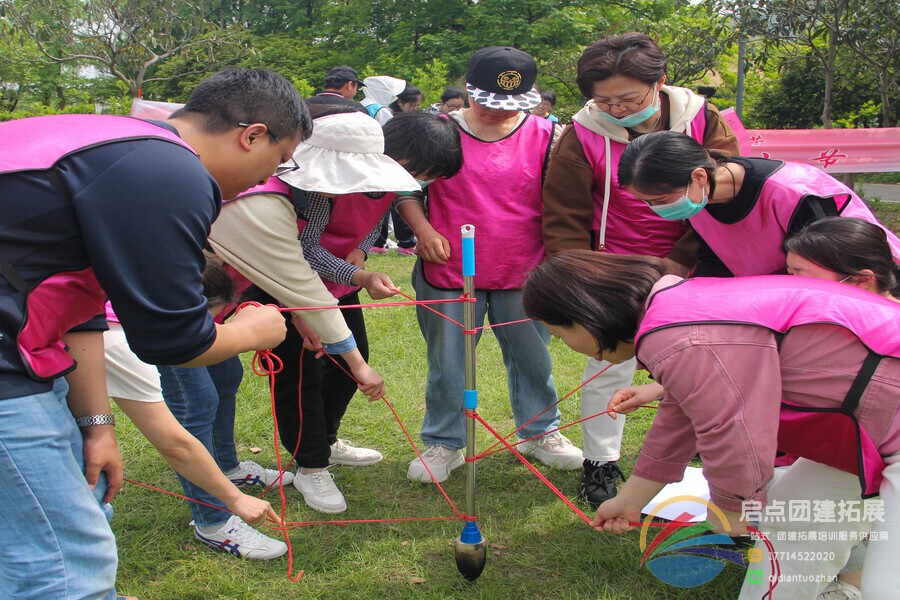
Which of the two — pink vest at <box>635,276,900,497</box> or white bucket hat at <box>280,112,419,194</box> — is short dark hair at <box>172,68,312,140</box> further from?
pink vest at <box>635,276,900,497</box>

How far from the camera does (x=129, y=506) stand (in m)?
3.22

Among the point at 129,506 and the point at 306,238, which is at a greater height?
the point at 306,238

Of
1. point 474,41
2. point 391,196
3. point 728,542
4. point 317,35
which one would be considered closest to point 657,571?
point 728,542

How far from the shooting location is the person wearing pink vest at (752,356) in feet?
5.54

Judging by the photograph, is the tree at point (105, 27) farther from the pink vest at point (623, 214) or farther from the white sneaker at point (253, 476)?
the pink vest at point (623, 214)

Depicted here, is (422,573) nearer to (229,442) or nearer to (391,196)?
(229,442)

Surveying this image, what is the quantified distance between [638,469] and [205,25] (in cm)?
1804

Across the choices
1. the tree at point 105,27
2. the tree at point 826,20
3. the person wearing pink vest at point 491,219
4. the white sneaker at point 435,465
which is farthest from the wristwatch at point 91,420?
the tree at point 105,27

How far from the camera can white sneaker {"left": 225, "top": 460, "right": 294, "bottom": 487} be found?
11.0ft

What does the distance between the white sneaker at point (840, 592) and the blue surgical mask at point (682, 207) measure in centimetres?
124

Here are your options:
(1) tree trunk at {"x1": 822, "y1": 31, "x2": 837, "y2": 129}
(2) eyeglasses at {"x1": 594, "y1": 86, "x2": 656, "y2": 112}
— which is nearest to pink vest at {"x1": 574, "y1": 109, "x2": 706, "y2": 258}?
(2) eyeglasses at {"x1": 594, "y1": 86, "x2": 656, "y2": 112}

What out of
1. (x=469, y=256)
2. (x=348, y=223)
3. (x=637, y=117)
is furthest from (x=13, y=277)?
(x=637, y=117)

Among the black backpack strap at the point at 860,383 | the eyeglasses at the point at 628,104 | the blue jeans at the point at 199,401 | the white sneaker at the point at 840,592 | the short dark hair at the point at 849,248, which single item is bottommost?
the white sneaker at the point at 840,592

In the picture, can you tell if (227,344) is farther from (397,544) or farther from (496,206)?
(496,206)
